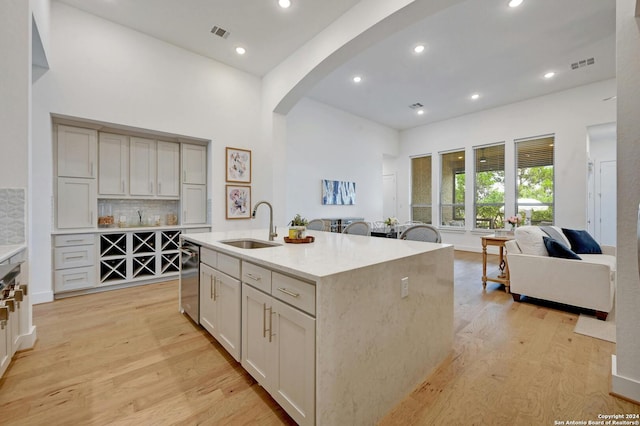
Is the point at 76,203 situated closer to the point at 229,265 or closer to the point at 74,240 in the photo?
the point at 74,240

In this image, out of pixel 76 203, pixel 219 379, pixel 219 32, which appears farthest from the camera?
pixel 219 32

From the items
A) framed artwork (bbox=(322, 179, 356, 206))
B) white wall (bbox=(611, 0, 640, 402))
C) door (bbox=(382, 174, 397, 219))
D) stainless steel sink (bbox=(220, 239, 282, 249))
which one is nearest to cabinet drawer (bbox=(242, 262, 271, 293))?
stainless steel sink (bbox=(220, 239, 282, 249))

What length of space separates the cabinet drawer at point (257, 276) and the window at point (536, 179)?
6.45 m

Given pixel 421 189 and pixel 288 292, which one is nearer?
pixel 288 292

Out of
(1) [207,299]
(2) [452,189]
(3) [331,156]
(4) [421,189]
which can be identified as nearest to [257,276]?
(1) [207,299]

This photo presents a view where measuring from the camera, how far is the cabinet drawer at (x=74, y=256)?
133 inches

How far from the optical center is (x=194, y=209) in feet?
15.1

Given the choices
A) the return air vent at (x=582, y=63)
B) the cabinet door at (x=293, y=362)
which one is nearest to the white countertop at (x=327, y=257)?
the cabinet door at (x=293, y=362)

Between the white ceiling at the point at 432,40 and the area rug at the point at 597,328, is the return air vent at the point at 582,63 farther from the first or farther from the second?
the area rug at the point at 597,328

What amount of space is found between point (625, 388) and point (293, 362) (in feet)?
6.64

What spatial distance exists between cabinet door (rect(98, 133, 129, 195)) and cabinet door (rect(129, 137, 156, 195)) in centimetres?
8

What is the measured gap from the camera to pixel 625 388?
1641mm

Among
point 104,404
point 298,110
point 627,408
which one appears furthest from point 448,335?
point 298,110

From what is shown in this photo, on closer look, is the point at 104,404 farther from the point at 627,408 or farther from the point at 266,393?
the point at 627,408
